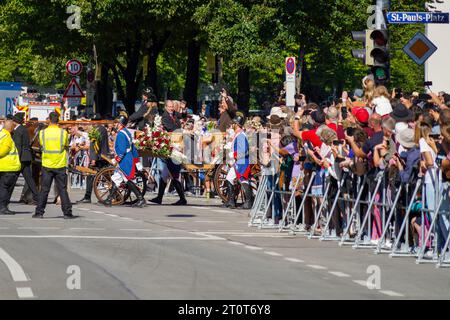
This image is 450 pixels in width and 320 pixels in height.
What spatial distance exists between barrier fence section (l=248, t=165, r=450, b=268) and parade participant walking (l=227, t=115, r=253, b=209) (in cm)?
366

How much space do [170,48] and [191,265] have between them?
44.2 meters

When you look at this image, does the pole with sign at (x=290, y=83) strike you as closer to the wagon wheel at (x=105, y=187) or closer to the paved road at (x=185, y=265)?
the wagon wheel at (x=105, y=187)

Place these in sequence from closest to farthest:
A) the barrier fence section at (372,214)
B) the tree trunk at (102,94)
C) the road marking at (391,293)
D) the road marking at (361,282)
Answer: the road marking at (391,293)
the road marking at (361,282)
the barrier fence section at (372,214)
the tree trunk at (102,94)


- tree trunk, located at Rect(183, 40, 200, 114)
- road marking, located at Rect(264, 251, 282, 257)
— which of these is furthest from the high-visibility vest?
tree trunk, located at Rect(183, 40, 200, 114)

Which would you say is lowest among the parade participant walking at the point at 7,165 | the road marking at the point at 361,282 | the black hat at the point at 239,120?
the road marking at the point at 361,282

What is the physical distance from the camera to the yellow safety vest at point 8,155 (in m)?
26.1

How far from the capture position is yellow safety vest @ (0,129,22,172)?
26078mm

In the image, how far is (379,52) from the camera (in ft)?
74.6

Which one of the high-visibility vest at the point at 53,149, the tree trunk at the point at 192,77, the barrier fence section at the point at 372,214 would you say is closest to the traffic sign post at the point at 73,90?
the tree trunk at the point at 192,77

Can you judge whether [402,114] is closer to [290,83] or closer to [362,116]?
[362,116]

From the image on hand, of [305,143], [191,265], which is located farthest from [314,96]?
[191,265]

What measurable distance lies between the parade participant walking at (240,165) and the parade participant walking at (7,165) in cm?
421

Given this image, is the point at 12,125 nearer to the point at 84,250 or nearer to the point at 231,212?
the point at 231,212

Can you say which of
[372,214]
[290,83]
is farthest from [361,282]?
[290,83]
